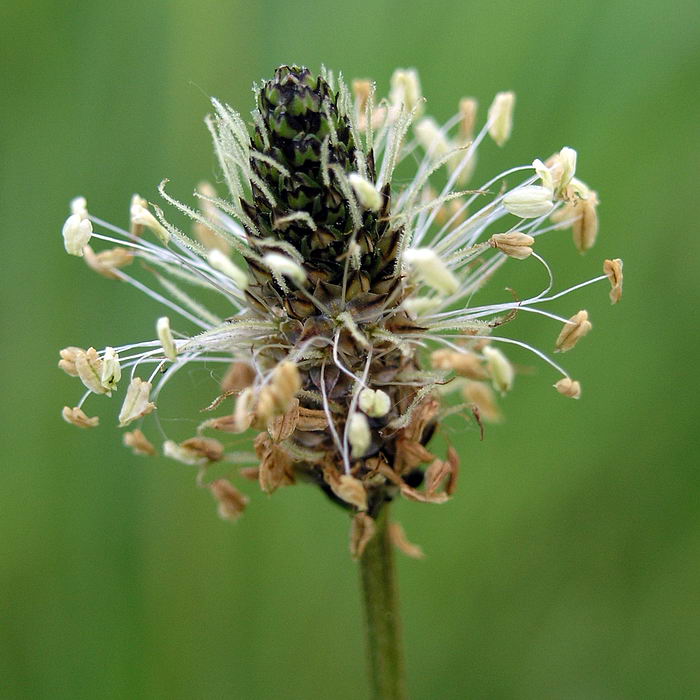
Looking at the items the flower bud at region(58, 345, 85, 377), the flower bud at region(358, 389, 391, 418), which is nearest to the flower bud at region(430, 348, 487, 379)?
the flower bud at region(358, 389, 391, 418)

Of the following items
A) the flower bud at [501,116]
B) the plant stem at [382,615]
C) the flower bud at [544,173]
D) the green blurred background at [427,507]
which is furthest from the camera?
the green blurred background at [427,507]

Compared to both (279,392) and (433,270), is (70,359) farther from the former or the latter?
(433,270)

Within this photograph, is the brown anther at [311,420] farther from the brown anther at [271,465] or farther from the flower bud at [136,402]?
the flower bud at [136,402]

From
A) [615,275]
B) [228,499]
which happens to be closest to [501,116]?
Answer: [615,275]

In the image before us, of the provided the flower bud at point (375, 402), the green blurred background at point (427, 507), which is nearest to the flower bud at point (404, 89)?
the flower bud at point (375, 402)

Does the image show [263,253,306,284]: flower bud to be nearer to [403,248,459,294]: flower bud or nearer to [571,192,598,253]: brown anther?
[403,248,459,294]: flower bud

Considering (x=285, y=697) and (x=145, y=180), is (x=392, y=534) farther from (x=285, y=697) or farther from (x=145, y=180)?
(x=145, y=180)
